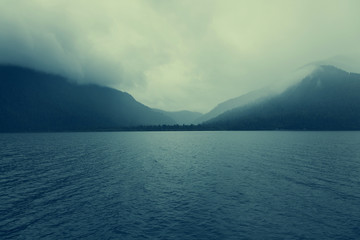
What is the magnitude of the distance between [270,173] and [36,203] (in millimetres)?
53010

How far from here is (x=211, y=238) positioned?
26.5 m

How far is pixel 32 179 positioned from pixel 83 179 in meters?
11.6

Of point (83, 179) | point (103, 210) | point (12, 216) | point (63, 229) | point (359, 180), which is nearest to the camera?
point (63, 229)

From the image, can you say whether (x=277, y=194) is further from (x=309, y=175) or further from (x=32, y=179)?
(x=32, y=179)

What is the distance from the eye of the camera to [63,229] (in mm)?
28719

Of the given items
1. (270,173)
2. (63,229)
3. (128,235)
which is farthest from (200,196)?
(270,173)

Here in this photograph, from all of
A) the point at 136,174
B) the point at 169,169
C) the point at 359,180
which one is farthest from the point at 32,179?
the point at 359,180

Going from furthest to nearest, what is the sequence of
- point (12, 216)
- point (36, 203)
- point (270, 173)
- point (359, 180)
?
point (270, 173) → point (359, 180) → point (36, 203) → point (12, 216)

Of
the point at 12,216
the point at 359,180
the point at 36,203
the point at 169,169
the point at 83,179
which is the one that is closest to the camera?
the point at 12,216

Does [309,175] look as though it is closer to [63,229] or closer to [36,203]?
[63,229]

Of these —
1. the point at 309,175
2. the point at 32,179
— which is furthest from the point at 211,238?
the point at 32,179

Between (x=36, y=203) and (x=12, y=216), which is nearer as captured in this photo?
(x=12, y=216)

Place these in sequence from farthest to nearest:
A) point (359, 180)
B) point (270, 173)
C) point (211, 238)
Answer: point (270, 173)
point (359, 180)
point (211, 238)

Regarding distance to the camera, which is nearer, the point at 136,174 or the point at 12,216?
the point at 12,216
